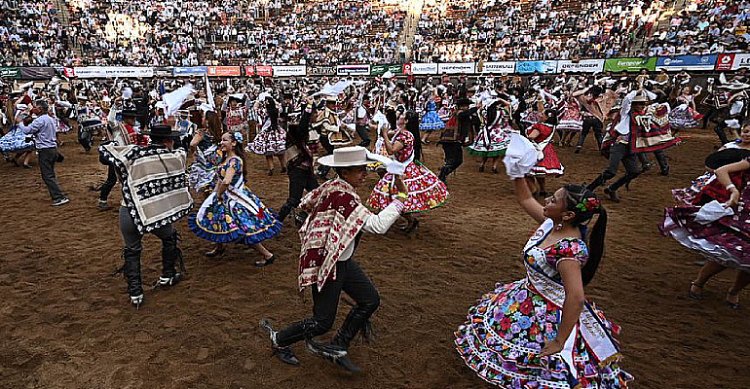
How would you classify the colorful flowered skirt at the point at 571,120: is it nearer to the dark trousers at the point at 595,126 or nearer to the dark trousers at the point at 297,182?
the dark trousers at the point at 595,126

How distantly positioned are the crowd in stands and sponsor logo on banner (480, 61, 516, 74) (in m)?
1.21

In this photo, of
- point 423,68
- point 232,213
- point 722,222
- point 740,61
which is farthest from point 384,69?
point 722,222

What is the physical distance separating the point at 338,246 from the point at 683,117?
1738cm

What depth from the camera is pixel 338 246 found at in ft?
10.6

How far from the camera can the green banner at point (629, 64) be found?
22.2 m

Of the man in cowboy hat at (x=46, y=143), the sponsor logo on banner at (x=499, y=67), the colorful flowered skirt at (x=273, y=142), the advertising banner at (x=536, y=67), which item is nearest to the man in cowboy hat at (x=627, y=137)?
the colorful flowered skirt at (x=273, y=142)

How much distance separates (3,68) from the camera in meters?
25.1

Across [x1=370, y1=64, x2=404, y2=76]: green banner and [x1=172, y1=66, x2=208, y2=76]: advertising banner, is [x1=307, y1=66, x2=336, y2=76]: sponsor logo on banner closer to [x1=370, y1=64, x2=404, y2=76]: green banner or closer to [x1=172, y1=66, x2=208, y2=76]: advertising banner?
[x1=370, y1=64, x2=404, y2=76]: green banner

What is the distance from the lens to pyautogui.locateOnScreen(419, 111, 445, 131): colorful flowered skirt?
55.4 ft

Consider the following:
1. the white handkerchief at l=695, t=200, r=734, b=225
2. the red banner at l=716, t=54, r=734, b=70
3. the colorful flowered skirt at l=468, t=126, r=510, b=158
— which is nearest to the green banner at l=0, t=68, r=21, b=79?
the colorful flowered skirt at l=468, t=126, r=510, b=158

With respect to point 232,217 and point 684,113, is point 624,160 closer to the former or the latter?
point 232,217

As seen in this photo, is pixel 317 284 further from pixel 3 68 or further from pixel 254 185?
pixel 3 68

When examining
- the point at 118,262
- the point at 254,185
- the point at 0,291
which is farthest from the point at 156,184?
the point at 254,185

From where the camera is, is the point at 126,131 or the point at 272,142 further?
the point at 272,142
